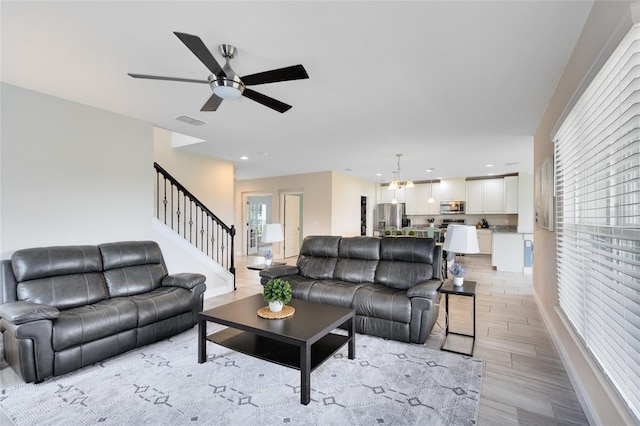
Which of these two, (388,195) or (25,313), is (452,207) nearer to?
(388,195)

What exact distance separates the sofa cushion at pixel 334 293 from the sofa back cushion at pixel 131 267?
1.85m

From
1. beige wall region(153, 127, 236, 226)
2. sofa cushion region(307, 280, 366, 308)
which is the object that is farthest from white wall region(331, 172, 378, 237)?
sofa cushion region(307, 280, 366, 308)

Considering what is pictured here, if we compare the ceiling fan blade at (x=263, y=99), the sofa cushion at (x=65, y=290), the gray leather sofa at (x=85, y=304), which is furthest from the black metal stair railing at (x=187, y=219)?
the ceiling fan blade at (x=263, y=99)

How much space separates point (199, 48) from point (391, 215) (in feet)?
29.8

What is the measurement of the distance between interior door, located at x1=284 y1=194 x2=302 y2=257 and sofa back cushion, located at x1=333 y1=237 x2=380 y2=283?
5.14 meters

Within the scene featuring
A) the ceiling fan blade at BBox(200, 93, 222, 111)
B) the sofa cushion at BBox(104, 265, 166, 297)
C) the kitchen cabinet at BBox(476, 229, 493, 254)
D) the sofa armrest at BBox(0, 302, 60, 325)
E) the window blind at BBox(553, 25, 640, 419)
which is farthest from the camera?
the kitchen cabinet at BBox(476, 229, 493, 254)

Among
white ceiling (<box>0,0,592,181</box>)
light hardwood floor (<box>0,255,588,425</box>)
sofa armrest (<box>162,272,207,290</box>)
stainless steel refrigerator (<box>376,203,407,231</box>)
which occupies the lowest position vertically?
→ light hardwood floor (<box>0,255,588,425</box>)

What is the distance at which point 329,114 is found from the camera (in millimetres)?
3660

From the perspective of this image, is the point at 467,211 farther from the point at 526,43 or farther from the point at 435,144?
the point at 526,43

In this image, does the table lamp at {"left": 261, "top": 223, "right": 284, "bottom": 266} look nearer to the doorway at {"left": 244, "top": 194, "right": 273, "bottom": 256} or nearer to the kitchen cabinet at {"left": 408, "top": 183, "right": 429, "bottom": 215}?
the doorway at {"left": 244, "top": 194, "right": 273, "bottom": 256}

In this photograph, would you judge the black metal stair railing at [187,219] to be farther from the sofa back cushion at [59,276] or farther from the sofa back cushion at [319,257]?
the sofa back cushion at [59,276]

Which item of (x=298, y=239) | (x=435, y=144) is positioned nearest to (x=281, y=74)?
(x=435, y=144)

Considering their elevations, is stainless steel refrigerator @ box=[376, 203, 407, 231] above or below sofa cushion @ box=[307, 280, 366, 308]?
above

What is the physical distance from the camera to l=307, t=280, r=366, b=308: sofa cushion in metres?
3.32
